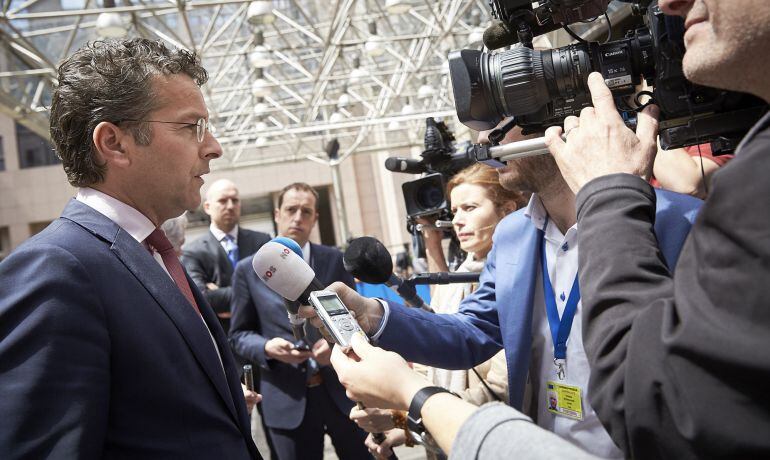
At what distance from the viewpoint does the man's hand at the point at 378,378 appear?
3.57 ft

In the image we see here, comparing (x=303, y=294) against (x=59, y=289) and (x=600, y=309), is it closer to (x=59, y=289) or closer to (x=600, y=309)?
(x=59, y=289)

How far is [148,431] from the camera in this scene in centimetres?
126

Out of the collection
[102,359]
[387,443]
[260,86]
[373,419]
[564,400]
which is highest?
[260,86]

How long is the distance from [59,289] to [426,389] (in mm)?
658

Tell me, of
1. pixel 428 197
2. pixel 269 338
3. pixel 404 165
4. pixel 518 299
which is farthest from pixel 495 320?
pixel 269 338

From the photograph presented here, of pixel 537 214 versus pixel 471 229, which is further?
pixel 471 229

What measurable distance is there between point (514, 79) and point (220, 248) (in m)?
3.27

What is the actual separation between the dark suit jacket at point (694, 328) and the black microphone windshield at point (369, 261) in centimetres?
100

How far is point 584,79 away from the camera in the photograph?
4.52 ft

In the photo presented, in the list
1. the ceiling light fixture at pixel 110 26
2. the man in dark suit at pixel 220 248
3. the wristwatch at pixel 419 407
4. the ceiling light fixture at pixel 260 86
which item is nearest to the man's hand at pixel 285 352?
the man in dark suit at pixel 220 248

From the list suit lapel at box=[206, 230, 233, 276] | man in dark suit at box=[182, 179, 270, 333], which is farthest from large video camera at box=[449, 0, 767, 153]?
suit lapel at box=[206, 230, 233, 276]

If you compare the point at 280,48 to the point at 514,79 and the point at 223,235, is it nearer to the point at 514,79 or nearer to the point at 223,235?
the point at 223,235

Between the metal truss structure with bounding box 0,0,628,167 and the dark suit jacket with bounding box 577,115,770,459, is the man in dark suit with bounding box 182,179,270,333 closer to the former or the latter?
the dark suit jacket with bounding box 577,115,770,459

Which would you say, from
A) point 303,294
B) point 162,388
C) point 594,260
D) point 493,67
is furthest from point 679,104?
point 162,388
